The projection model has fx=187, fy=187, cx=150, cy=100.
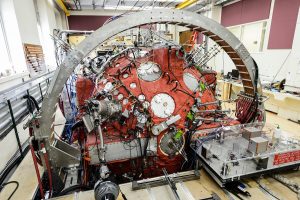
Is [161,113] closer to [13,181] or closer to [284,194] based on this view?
[284,194]

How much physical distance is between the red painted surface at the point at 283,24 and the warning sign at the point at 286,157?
3925mm

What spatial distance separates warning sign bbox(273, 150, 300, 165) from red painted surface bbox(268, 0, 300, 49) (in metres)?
3.93

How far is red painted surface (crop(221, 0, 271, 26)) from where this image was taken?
17.4 ft

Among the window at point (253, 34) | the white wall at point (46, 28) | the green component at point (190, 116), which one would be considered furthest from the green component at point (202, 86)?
the white wall at point (46, 28)

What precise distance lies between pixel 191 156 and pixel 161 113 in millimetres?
595

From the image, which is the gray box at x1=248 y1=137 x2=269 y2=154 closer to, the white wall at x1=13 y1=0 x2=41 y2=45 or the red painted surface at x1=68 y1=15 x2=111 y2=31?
the white wall at x1=13 y1=0 x2=41 y2=45

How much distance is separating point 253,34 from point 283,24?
126 centimetres

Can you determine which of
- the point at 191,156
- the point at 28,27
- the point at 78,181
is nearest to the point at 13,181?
the point at 78,181

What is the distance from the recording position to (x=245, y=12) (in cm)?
604

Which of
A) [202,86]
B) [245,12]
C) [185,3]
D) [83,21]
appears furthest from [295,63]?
[83,21]

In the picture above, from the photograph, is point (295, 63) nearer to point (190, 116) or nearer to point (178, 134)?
point (190, 116)

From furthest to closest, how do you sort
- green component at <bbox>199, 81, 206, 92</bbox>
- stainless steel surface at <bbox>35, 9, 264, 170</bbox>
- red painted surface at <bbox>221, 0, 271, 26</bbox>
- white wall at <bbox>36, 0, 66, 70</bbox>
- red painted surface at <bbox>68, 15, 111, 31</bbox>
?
red painted surface at <bbox>68, 15, 111, 31</bbox> < white wall at <bbox>36, 0, 66, 70</bbox> < red painted surface at <bbox>221, 0, 271, 26</bbox> < green component at <bbox>199, 81, 206, 92</bbox> < stainless steel surface at <bbox>35, 9, 264, 170</bbox>

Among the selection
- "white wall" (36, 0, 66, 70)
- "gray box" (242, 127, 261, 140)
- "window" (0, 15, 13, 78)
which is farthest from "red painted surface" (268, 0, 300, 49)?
"white wall" (36, 0, 66, 70)

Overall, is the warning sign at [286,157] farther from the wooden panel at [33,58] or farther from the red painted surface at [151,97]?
the wooden panel at [33,58]
